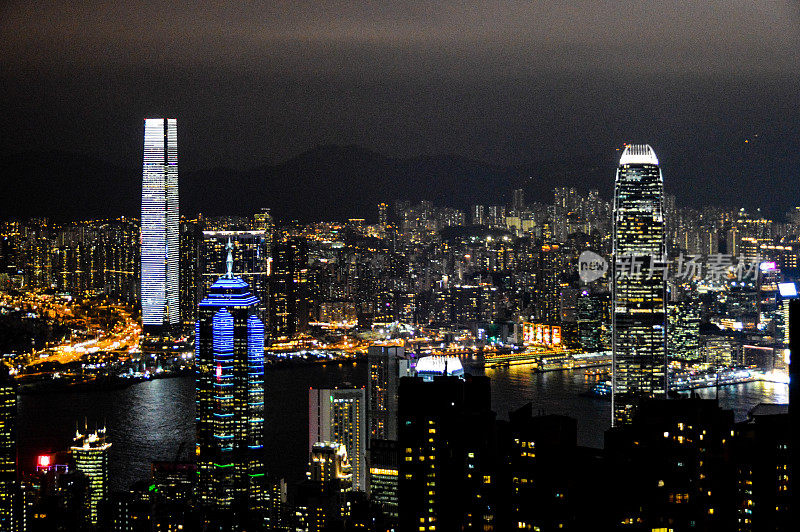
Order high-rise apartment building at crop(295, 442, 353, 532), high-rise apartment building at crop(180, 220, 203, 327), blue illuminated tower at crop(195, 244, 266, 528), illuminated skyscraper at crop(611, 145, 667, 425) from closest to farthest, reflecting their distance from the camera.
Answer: high-rise apartment building at crop(295, 442, 353, 532) < blue illuminated tower at crop(195, 244, 266, 528) < illuminated skyscraper at crop(611, 145, 667, 425) < high-rise apartment building at crop(180, 220, 203, 327)

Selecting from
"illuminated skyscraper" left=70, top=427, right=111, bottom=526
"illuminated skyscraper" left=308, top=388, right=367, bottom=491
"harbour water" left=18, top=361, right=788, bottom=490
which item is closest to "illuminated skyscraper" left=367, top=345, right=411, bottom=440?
"illuminated skyscraper" left=308, top=388, right=367, bottom=491

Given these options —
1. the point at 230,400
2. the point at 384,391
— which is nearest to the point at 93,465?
the point at 230,400

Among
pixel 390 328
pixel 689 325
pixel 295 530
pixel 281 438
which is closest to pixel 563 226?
pixel 689 325

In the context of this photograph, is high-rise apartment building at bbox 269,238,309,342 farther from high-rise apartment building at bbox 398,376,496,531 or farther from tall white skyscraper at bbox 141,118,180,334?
high-rise apartment building at bbox 398,376,496,531

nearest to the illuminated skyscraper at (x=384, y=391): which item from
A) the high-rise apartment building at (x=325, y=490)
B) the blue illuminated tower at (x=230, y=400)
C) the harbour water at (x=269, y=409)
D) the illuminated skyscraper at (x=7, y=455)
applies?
the high-rise apartment building at (x=325, y=490)

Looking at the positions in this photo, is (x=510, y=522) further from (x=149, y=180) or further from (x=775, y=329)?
(x=149, y=180)

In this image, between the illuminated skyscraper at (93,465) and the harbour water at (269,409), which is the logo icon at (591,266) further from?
the illuminated skyscraper at (93,465)
